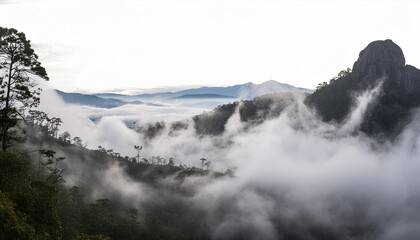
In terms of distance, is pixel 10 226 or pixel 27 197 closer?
pixel 10 226

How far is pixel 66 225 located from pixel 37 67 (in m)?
68.2

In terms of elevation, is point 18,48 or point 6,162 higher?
point 18,48

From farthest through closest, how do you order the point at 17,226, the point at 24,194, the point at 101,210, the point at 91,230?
the point at 101,210
the point at 91,230
the point at 24,194
the point at 17,226

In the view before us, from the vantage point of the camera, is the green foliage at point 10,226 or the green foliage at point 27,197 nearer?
the green foliage at point 10,226

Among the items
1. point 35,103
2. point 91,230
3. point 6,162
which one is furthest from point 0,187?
point 91,230


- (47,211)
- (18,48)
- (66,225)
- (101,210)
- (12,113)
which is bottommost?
(101,210)

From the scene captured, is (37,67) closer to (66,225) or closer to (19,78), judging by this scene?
(19,78)

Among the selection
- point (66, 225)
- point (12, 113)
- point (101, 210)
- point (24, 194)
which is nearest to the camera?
point (24, 194)

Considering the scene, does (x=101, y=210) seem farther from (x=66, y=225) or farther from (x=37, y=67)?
(x=37, y=67)

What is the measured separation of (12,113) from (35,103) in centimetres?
260

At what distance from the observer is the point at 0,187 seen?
122ft

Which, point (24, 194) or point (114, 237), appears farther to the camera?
point (114, 237)

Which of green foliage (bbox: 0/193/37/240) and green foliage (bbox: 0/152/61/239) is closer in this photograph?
green foliage (bbox: 0/193/37/240)

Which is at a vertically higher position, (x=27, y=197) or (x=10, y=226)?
(x=27, y=197)
